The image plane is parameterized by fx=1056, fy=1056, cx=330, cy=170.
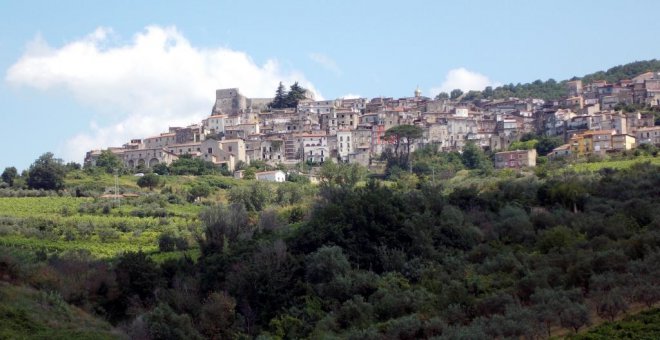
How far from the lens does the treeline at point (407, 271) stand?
24859 mm

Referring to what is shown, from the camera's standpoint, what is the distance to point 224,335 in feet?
96.9

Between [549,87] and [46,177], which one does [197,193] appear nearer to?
[46,177]

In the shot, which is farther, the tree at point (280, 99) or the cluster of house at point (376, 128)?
the tree at point (280, 99)

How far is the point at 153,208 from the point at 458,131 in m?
39.9

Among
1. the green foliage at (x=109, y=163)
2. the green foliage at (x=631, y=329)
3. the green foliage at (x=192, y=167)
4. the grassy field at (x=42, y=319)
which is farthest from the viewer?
the green foliage at (x=109, y=163)

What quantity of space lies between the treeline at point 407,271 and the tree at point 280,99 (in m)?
62.5

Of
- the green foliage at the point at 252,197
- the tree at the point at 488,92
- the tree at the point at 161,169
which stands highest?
the tree at the point at 488,92

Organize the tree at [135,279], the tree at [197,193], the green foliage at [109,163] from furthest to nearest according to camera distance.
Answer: the green foliage at [109,163] → the tree at [197,193] → the tree at [135,279]

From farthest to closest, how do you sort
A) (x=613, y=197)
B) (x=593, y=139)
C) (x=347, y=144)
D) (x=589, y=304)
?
(x=347, y=144) < (x=593, y=139) < (x=613, y=197) < (x=589, y=304)

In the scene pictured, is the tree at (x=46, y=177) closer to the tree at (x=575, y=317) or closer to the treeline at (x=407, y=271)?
the treeline at (x=407, y=271)

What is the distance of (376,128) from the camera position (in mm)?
90625

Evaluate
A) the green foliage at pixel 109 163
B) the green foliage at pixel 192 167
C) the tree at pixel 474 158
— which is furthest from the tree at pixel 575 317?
the green foliage at pixel 109 163

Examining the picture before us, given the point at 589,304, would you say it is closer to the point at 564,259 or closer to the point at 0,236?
the point at 564,259

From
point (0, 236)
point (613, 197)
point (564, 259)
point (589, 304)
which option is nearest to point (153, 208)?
point (0, 236)
